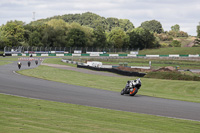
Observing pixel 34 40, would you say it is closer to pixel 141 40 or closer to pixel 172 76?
pixel 141 40

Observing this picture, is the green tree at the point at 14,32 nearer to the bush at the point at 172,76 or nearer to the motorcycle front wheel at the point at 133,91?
the bush at the point at 172,76

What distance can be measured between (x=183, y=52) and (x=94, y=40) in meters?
42.6

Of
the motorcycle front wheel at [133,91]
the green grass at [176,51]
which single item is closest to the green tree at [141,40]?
the green grass at [176,51]

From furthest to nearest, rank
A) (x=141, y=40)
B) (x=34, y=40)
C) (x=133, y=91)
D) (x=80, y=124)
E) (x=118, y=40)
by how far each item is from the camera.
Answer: (x=118, y=40) → (x=141, y=40) → (x=34, y=40) → (x=133, y=91) → (x=80, y=124)

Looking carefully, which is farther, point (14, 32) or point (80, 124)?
point (14, 32)

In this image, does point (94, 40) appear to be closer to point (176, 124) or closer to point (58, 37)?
point (58, 37)

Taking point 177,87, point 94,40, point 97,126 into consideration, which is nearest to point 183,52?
point 94,40

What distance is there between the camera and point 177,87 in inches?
997

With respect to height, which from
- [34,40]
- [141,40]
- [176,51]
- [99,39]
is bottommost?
[176,51]

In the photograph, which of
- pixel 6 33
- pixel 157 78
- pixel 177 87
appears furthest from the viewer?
pixel 6 33

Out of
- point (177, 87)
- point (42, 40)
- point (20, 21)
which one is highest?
point (20, 21)

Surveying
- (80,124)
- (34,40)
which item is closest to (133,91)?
(80,124)

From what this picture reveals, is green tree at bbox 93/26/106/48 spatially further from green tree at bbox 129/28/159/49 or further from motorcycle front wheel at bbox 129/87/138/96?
motorcycle front wheel at bbox 129/87/138/96

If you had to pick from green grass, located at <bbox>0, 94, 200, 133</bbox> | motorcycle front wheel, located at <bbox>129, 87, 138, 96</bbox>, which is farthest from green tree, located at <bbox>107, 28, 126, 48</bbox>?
green grass, located at <bbox>0, 94, 200, 133</bbox>
